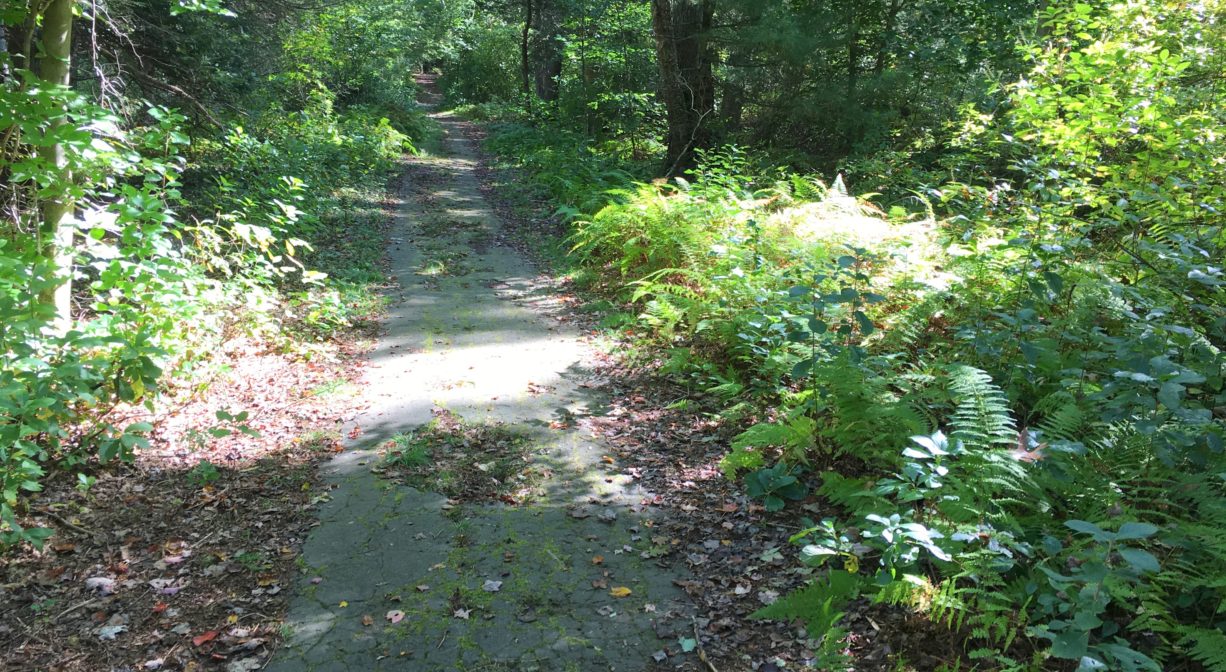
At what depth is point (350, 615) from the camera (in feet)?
11.8

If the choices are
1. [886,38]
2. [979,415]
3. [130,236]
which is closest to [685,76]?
[886,38]

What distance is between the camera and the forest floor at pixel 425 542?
3326 mm

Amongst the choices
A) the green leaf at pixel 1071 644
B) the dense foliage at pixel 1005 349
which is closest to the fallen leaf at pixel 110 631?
the dense foliage at pixel 1005 349

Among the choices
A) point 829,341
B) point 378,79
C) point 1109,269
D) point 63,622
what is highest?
point 378,79

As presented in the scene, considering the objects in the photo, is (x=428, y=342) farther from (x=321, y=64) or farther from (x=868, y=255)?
(x=321, y=64)

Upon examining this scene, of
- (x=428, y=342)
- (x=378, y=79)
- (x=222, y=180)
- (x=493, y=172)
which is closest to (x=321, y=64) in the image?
(x=378, y=79)

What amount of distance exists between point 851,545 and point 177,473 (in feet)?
15.0

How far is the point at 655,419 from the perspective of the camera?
19.0ft

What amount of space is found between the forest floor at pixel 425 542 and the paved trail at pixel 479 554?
0.01 meters

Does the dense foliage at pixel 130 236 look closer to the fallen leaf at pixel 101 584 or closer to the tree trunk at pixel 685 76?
the fallen leaf at pixel 101 584

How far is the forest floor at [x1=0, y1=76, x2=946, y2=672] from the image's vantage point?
333 cm

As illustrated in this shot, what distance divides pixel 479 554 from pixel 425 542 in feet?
1.24

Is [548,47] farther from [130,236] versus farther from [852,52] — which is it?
[130,236]

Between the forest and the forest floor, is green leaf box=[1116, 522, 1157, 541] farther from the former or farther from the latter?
the forest floor
